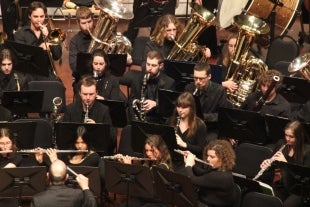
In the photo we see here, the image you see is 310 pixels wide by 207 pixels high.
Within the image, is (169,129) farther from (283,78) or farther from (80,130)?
(283,78)

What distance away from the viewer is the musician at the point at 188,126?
717 cm

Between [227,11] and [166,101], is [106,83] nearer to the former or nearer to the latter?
[166,101]

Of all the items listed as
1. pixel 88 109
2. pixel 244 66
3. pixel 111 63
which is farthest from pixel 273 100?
pixel 88 109

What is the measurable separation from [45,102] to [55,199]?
2.59 metres

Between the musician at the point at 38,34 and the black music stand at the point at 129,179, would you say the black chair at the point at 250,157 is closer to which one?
the black music stand at the point at 129,179

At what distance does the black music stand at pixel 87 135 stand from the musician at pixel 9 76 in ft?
4.28

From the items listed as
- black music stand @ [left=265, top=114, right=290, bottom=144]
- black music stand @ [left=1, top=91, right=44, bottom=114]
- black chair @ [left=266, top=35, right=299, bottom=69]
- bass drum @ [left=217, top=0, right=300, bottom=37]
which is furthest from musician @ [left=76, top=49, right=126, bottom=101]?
bass drum @ [left=217, top=0, right=300, bottom=37]

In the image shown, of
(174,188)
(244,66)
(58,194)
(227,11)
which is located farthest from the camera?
(227,11)

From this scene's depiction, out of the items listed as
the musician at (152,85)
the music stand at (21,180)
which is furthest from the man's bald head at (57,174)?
the musician at (152,85)

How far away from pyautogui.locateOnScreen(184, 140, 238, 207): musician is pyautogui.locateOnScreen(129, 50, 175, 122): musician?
1.58 meters

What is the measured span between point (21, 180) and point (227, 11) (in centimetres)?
562

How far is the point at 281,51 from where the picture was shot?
938 cm

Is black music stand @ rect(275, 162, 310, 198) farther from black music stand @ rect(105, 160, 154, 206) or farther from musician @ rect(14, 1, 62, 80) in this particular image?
musician @ rect(14, 1, 62, 80)

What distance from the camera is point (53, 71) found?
884 cm
